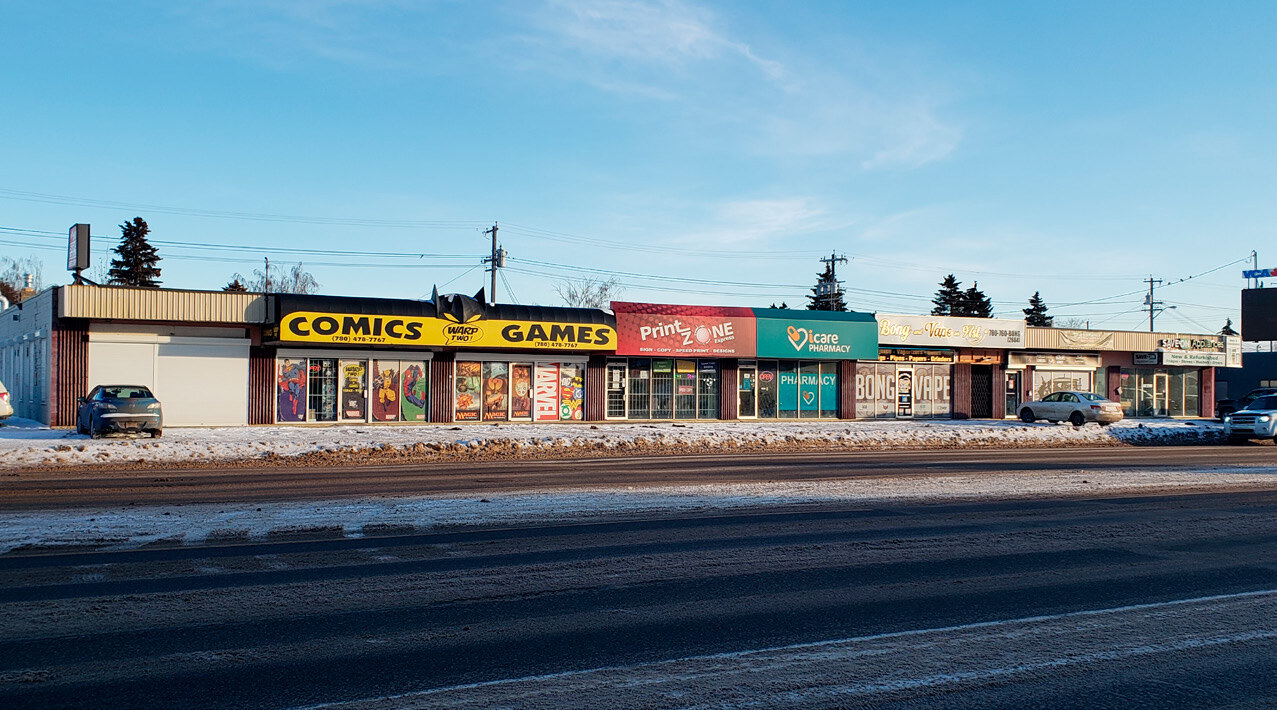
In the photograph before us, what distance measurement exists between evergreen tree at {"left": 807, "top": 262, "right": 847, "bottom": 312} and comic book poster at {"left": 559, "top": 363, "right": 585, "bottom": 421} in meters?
37.3

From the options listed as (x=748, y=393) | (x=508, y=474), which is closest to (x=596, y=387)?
(x=748, y=393)

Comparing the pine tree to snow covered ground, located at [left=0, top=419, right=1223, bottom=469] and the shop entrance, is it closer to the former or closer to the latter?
snow covered ground, located at [left=0, top=419, right=1223, bottom=469]

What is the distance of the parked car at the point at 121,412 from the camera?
2444cm

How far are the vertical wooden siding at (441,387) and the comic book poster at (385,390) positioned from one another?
52.5 inches

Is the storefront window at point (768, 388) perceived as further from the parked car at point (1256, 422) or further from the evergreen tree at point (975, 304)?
the evergreen tree at point (975, 304)

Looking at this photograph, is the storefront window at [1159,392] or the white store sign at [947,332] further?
the storefront window at [1159,392]

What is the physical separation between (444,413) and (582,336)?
5922 millimetres

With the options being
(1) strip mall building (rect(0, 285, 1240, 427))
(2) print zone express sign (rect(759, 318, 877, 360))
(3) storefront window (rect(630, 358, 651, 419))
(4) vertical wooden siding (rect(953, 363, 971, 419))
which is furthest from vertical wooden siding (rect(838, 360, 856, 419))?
(3) storefront window (rect(630, 358, 651, 419))

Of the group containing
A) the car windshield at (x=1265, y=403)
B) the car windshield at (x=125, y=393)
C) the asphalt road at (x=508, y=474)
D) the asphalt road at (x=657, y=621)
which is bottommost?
the asphalt road at (x=508, y=474)

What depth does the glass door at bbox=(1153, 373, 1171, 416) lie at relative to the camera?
5112 centimetres

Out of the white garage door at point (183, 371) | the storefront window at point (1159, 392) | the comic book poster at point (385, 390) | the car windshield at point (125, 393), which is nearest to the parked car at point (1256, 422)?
the storefront window at point (1159, 392)

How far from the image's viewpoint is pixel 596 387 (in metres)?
37.5

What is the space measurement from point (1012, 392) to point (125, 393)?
38794 millimetres

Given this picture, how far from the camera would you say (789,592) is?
793 centimetres
